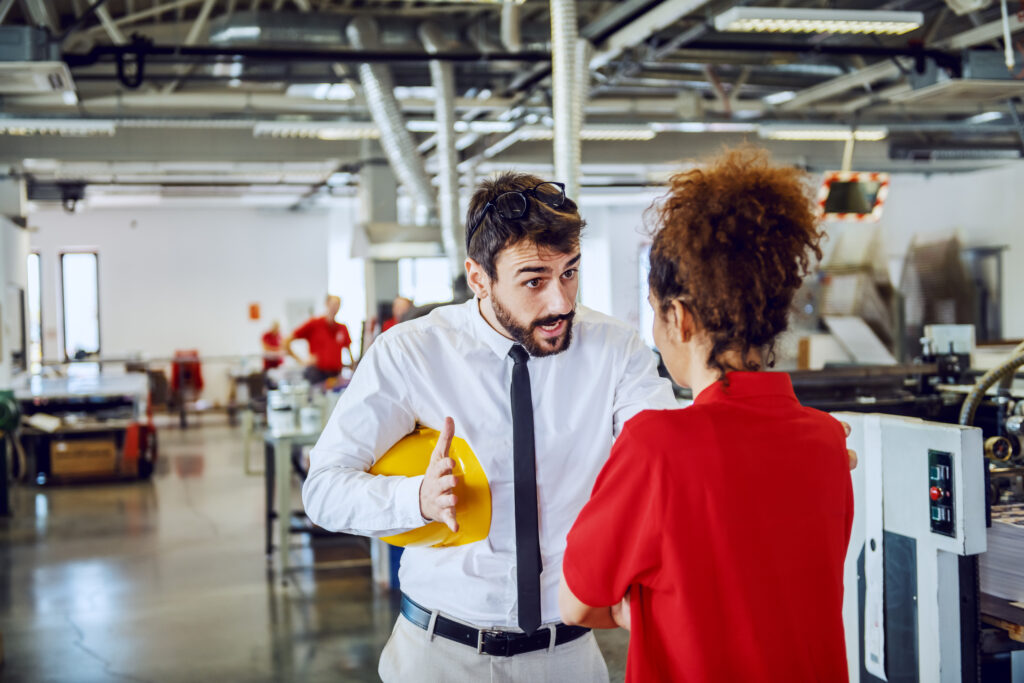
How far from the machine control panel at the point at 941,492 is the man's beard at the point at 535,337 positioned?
81 centimetres

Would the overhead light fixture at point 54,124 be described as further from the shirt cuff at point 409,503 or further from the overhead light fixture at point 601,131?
the shirt cuff at point 409,503

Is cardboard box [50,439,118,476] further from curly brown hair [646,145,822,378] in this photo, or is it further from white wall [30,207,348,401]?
curly brown hair [646,145,822,378]

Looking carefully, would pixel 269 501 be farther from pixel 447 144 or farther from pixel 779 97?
pixel 779 97

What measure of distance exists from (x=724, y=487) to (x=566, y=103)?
385 centimetres

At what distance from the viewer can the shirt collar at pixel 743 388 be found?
1.09 meters

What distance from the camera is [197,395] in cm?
1553

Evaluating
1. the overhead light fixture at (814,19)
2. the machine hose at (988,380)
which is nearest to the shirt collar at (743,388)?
the machine hose at (988,380)

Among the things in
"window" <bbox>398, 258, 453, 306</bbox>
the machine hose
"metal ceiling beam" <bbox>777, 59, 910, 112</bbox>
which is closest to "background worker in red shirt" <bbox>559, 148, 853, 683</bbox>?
the machine hose

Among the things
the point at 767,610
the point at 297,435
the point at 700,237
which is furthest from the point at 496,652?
the point at 297,435

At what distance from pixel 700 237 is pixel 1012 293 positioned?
34.1ft

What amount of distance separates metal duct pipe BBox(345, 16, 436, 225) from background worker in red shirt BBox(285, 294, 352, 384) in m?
1.60

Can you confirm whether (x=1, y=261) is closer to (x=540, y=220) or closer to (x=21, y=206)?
(x=21, y=206)

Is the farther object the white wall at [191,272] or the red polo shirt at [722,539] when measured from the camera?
the white wall at [191,272]

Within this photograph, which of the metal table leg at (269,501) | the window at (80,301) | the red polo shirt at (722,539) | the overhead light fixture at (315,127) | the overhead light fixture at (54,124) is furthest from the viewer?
the window at (80,301)
